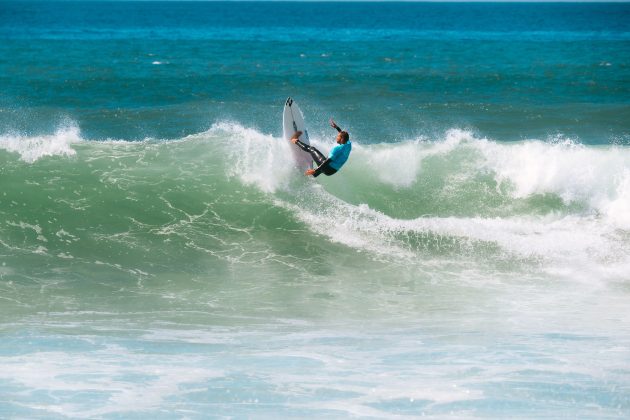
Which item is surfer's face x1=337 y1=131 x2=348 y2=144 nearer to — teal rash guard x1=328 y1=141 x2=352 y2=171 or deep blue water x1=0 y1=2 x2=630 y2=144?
teal rash guard x1=328 y1=141 x2=352 y2=171

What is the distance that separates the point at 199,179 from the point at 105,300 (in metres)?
4.98

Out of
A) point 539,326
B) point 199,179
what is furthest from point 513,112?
point 539,326

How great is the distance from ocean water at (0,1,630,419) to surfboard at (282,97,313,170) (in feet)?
0.77

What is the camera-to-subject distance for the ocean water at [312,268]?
7.90m

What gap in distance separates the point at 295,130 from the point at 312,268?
3147 millimetres

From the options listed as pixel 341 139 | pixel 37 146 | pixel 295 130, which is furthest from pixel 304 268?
pixel 37 146

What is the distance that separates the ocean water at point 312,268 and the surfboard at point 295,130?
23 centimetres

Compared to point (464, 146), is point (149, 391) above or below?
below

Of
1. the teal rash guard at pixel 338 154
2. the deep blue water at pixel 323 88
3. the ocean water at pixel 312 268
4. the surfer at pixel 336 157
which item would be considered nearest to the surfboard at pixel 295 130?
the ocean water at pixel 312 268

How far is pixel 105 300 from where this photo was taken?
1062cm

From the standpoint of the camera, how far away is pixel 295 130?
47.3ft

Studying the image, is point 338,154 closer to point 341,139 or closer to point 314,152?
point 341,139

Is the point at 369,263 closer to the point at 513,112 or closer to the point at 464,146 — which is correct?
the point at 464,146

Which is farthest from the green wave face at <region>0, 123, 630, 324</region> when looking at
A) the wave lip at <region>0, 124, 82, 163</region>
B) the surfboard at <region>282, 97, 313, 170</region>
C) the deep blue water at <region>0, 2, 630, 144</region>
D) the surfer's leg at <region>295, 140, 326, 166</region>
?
the deep blue water at <region>0, 2, 630, 144</region>
